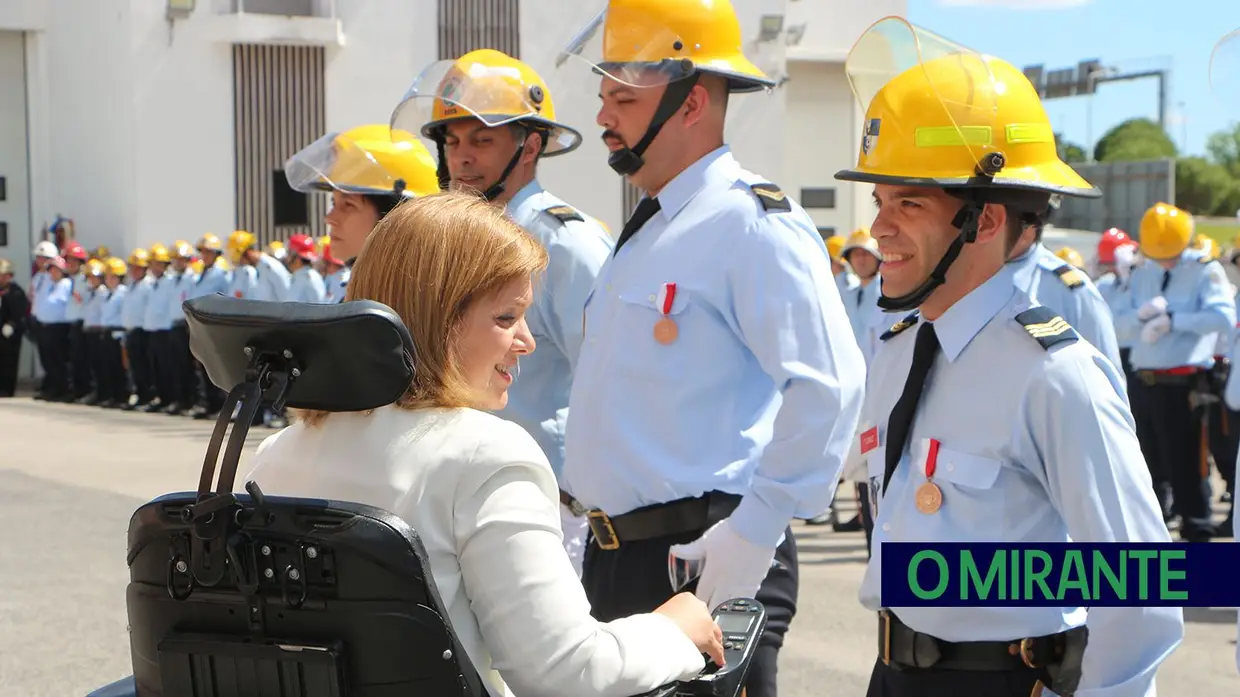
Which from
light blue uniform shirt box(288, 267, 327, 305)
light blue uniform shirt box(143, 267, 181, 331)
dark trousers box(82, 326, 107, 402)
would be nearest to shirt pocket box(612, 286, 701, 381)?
light blue uniform shirt box(288, 267, 327, 305)

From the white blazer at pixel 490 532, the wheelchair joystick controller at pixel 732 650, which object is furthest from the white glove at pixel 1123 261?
the white blazer at pixel 490 532

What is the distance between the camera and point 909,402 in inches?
125

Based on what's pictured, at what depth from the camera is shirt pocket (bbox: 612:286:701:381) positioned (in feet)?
12.3

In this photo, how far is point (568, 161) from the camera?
30516 millimetres

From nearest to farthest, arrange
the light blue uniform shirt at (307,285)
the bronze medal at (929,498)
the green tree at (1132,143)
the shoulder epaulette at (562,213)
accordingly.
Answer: the bronze medal at (929,498)
the shoulder epaulette at (562,213)
the light blue uniform shirt at (307,285)
the green tree at (1132,143)

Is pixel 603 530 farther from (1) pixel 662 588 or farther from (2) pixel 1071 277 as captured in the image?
→ (2) pixel 1071 277

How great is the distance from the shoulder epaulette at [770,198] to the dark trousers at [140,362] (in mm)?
21689

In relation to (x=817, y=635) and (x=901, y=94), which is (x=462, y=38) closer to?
(x=817, y=635)

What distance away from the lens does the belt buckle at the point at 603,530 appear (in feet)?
12.6

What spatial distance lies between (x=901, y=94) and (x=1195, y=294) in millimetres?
9234

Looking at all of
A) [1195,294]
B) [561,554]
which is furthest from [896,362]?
[1195,294]

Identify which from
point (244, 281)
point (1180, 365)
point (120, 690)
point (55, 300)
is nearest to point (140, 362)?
point (244, 281)

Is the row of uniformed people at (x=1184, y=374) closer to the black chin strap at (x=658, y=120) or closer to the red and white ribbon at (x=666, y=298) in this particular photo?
the black chin strap at (x=658, y=120)

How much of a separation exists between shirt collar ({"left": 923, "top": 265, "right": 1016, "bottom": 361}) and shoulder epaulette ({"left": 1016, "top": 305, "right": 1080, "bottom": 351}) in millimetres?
76
